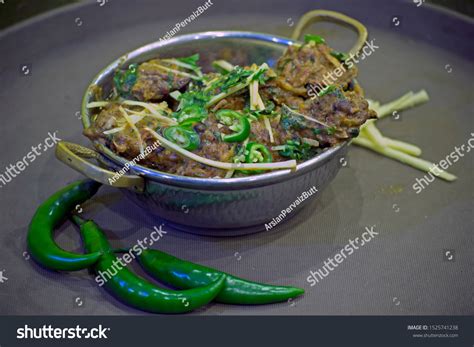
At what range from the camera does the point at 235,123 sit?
8.98 ft

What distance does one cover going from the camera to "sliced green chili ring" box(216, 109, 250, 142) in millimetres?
2684

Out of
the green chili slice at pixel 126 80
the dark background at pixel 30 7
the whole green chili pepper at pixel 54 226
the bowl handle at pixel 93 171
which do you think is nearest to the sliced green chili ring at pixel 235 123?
the bowl handle at pixel 93 171

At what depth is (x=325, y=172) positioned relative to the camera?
2811 millimetres

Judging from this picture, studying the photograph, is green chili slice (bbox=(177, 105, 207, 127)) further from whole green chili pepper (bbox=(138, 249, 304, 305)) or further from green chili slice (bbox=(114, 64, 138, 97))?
whole green chili pepper (bbox=(138, 249, 304, 305))

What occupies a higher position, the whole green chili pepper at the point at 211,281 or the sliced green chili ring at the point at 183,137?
the sliced green chili ring at the point at 183,137

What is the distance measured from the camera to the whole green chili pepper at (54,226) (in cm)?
267

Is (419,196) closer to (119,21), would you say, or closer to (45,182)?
(45,182)

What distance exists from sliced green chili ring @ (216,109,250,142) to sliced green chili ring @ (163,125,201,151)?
13cm

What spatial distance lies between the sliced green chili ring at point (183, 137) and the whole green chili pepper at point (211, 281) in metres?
0.50

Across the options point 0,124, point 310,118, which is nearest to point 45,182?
point 0,124

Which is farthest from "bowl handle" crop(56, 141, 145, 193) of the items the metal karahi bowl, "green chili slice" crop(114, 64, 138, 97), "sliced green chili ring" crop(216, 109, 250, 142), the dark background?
the dark background

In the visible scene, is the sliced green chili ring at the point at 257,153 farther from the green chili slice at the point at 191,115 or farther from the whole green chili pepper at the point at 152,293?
the whole green chili pepper at the point at 152,293

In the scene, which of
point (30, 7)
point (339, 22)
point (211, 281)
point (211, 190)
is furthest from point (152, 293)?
point (30, 7)

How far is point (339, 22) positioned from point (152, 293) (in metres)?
1.83
